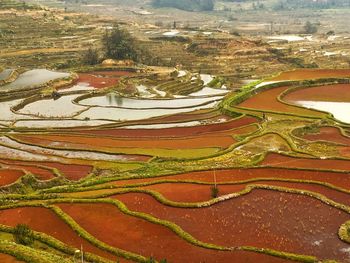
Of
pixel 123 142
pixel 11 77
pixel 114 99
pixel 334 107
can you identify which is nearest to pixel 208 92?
pixel 114 99

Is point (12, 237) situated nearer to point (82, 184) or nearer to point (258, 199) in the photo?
point (82, 184)

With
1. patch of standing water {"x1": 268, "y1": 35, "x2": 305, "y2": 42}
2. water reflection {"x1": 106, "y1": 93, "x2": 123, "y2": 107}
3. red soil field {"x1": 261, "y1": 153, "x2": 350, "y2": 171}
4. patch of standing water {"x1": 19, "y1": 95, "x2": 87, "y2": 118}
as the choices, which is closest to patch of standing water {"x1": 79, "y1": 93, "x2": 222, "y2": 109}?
water reflection {"x1": 106, "y1": 93, "x2": 123, "y2": 107}

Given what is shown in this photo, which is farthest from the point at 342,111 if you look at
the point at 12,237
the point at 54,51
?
the point at 54,51

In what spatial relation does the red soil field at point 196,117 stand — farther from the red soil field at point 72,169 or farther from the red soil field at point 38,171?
the red soil field at point 38,171

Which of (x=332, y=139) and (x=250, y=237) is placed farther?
(x=332, y=139)

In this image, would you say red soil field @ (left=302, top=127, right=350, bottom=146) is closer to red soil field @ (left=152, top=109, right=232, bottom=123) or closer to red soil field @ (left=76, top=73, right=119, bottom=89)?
red soil field @ (left=152, top=109, right=232, bottom=123)

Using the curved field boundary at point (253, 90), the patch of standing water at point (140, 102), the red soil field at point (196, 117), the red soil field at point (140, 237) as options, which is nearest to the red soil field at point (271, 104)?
the curved field boundary at point (253, 90)
